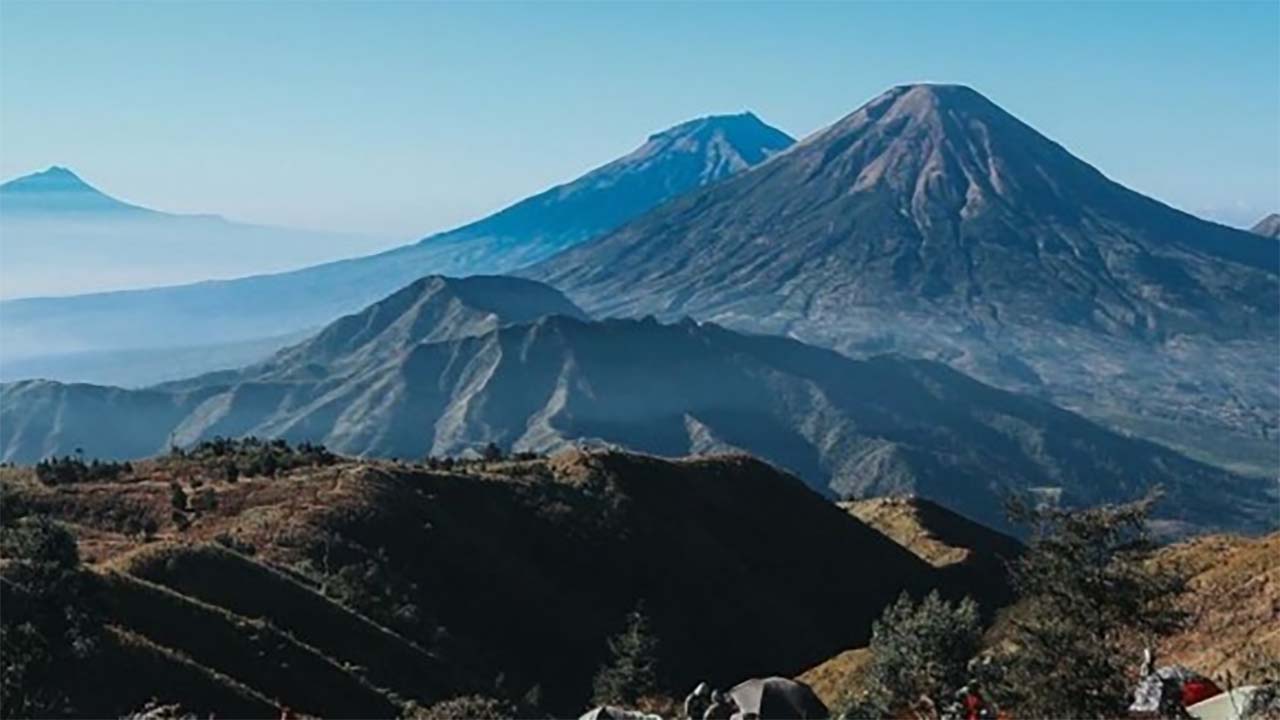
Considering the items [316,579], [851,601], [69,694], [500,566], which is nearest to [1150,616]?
[69,694]

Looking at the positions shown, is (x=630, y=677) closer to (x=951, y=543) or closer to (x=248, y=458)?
(x=248, y=458)

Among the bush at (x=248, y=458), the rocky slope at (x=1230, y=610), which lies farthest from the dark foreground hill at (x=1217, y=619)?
the bush at (x=248, y=458)

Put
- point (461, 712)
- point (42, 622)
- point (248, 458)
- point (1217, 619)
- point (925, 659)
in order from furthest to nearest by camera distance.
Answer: point (248, 458)
point (1217, 619)
point (42, 622)
point (925, 659)
point (461, 712)

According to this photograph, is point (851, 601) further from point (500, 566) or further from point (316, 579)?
point (316, 579)

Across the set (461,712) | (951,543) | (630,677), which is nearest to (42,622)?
(461,712)

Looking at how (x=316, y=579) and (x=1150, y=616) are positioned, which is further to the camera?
(x=316, y=579)

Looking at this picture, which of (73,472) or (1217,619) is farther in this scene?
(73,472)

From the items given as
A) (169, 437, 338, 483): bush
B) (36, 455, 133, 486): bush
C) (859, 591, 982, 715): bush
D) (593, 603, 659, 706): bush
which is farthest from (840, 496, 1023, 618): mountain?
(36, 455, 133, 486): bush

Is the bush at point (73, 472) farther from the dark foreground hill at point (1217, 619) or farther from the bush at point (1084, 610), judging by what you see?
the bush at point (1084, 610)
